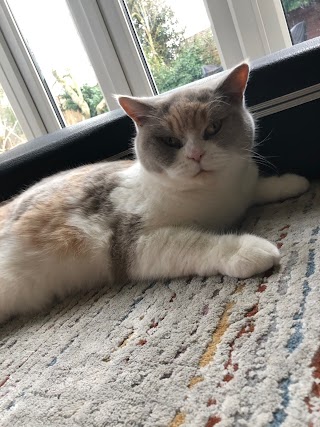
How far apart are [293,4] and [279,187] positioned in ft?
3.16

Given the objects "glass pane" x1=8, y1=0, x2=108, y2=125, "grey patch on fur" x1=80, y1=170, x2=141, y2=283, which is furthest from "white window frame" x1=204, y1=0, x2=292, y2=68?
"grey patch on fur" x1=80, y1=170, x2=141, y2=283

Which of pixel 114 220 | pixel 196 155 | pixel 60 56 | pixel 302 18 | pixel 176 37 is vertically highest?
pixel 60 56

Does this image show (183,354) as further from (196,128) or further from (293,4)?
(293,4)

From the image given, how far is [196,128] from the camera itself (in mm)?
1013

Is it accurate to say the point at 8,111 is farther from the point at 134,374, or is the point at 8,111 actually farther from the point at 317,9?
the point at 134,374

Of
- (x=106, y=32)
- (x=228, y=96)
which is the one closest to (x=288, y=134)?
(x=228, y=96)

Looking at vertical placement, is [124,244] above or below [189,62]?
below

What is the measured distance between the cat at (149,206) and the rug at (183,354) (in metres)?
0.09

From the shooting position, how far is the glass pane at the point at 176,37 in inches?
75.5

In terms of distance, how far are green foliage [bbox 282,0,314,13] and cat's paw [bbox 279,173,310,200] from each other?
2.97 feet

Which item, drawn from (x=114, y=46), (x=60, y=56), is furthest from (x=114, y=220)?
(x=60, y=56)

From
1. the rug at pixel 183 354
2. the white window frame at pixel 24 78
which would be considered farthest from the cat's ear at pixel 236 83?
the white window frame at pixel 24 78

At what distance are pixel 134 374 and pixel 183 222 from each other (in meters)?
0.47

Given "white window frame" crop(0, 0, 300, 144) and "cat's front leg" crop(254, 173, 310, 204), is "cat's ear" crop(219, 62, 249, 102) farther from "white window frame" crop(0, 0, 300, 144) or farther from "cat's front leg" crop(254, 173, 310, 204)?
"white window frame" crop(0, 0, 300, 144)
